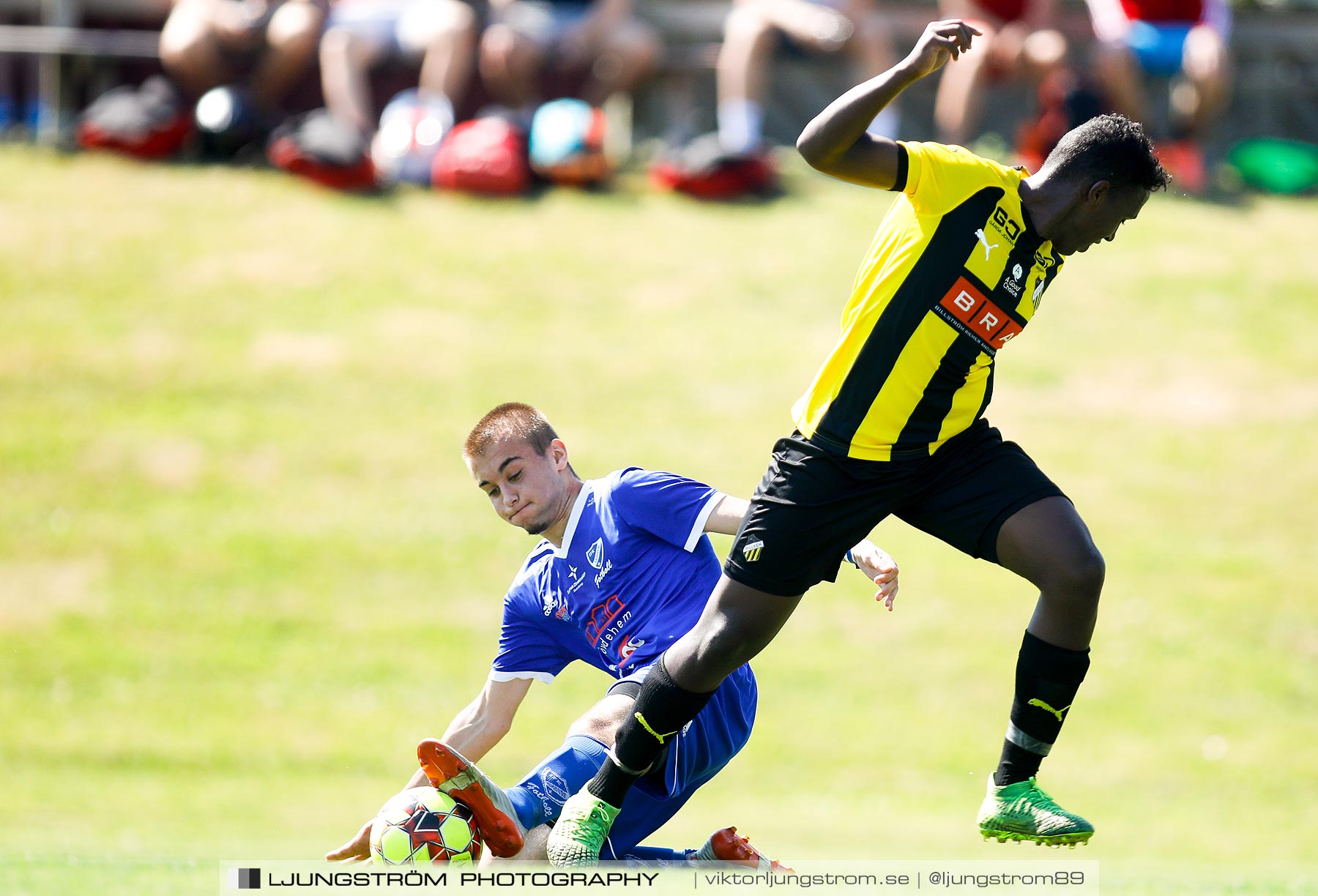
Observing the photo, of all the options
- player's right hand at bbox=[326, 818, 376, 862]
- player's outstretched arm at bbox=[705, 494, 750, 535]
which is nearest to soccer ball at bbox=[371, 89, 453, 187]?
player's outstretched arm at bbox=[705, 494, 750, 535]

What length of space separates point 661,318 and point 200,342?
4017 mm

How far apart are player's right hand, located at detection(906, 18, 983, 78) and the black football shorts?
3.70 feet

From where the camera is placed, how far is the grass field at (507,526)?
1033 cm

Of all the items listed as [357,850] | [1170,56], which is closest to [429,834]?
[357,850]

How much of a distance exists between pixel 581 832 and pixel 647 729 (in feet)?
1.26

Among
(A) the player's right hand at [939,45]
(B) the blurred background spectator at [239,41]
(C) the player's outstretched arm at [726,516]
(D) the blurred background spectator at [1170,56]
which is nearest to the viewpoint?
(A) the player's right hand at [939,45]

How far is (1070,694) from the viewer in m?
4.65

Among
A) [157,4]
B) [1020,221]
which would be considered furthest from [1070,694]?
[157,4]

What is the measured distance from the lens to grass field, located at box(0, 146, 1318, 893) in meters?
10.3

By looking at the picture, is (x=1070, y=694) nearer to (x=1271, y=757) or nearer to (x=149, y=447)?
(x=1271, y=757)

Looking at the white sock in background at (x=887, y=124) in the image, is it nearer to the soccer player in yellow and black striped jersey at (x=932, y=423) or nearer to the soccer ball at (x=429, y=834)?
the soccer player in yellow and black striped jersey at (x=932, y=423)

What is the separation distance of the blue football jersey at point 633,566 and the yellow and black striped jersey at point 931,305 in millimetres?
593

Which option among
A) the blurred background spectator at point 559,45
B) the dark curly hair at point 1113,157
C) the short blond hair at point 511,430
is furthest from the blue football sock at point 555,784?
the blurred background spectator at point 559,45

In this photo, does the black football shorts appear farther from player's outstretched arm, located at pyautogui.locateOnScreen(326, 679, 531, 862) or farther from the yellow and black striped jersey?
player's outstretched arm, located at pyautogui.locateOnScreen(326, 679, 531, 862)
